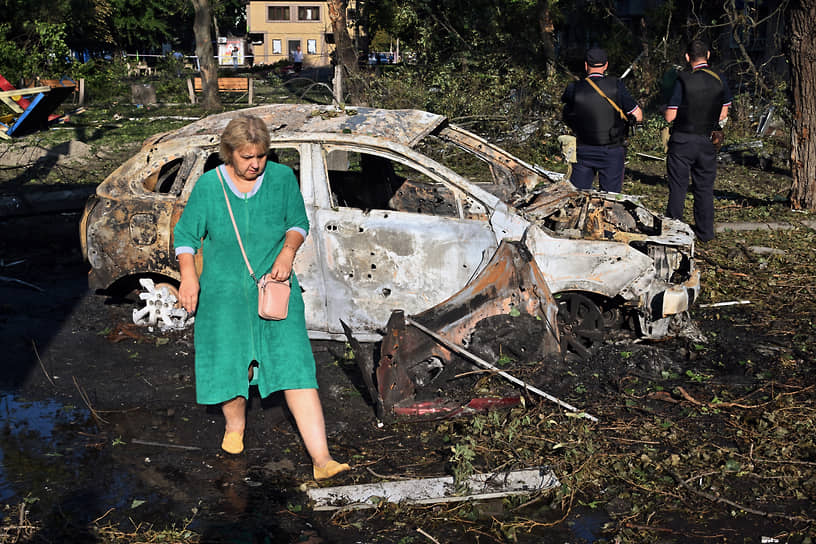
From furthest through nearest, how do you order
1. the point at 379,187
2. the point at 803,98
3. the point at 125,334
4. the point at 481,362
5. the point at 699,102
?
the point at 803,98 → the point at 699,102 → the point at 379,187 → the point at 125,334 → the point at 481,362

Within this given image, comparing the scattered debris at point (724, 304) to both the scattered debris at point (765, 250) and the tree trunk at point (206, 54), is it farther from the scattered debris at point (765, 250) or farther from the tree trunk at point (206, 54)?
the tree trunk at point (206, 54)

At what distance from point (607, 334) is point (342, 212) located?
221cm

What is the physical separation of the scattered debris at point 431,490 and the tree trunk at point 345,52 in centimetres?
1306

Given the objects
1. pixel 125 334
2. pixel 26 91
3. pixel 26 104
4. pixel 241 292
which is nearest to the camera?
pixel 241 292

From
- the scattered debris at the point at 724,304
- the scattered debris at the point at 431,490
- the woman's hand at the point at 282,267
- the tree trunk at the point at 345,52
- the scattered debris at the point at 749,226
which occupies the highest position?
the tree trunk at the point at 345,52

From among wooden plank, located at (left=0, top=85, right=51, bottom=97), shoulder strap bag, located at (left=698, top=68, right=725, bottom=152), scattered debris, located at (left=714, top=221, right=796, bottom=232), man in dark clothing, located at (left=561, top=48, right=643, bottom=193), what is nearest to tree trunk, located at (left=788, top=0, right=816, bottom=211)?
scattered debris, located at (left=714, top=221, right=796, bottom=232)

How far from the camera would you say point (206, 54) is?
26.5 metres

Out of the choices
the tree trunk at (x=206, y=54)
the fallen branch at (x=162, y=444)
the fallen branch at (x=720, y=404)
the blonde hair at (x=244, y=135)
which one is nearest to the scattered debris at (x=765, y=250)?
the fallen branch at (x=720, y=404)

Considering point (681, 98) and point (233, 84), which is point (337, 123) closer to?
point (681, 98)

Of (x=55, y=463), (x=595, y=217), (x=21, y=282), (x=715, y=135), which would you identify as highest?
(x=715, y=135)

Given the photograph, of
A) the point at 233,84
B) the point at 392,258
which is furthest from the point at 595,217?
the point at 233,84

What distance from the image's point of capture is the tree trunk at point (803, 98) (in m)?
10.7

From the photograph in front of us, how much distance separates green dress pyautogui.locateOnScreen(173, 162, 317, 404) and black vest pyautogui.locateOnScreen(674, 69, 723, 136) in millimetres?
5883

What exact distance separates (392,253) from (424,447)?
168 centimetres
